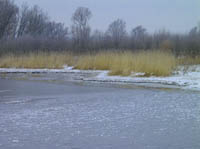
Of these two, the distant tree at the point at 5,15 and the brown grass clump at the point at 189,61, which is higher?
the distant tree at the point at 5,15

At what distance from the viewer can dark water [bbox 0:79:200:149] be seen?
175 inches

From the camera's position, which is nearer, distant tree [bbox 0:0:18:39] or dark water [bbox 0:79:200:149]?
dark water [bbox 0:79:200:149]

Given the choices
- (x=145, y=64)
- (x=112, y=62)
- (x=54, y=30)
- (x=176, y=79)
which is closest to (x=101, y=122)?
(x=176, y=79)

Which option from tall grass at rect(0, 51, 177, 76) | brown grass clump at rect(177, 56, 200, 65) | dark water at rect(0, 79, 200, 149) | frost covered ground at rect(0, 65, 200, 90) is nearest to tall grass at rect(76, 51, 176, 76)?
tall grass at rect(0, 51, 177, 76)

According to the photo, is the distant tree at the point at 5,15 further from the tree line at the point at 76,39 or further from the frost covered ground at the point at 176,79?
the frost covered ground at the point at 176,79

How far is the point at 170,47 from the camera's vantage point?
73.1 ft

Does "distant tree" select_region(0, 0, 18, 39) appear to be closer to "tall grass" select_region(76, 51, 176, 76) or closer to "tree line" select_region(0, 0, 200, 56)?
"tree line" select_region(0, 0, 200, 56)

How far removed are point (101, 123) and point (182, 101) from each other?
2.99 m

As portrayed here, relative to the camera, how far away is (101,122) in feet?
18.5

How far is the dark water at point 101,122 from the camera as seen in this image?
4.44 m

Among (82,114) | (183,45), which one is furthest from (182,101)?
(183,45)

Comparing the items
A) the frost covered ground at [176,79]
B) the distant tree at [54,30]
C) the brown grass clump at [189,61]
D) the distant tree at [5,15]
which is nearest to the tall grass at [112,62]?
the frost covered ground at [176,79]

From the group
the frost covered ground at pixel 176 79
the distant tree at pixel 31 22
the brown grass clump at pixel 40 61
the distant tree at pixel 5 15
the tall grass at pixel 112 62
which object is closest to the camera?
the frost covered ground at pixel 176 79

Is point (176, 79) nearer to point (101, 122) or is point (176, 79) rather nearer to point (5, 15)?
point (101, 122)
